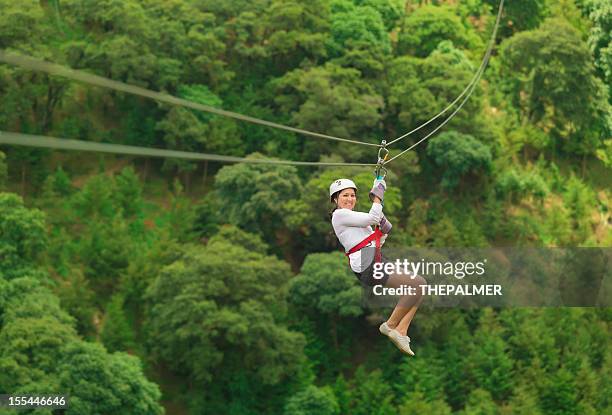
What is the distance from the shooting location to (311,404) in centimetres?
4978

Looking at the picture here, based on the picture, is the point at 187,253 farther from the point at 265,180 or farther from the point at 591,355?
the point at 591,355

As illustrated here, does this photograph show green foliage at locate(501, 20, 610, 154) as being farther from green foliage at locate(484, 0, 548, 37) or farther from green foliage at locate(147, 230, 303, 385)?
green foliage at locate(147, 230, 303, 385)

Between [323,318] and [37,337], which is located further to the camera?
[323,318]

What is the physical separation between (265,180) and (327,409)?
753cm

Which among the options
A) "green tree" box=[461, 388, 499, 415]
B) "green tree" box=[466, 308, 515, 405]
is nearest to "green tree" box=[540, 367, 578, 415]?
"green tree" box=[466, 308, 515, 405]

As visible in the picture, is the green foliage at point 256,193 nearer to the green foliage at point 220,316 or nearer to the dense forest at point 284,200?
the dense forest at point 284,200

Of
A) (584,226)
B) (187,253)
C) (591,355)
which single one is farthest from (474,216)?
(187,253)

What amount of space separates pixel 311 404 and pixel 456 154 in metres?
10.8

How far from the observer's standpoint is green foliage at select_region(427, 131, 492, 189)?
56.0 m

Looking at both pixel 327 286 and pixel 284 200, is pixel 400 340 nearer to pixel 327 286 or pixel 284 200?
pixel 327 286

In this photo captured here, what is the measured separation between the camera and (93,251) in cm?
5269

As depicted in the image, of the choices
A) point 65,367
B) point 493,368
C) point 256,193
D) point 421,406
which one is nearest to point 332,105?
point 256,193

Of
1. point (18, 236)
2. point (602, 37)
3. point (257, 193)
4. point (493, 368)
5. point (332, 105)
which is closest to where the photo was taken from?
point (18, 236)

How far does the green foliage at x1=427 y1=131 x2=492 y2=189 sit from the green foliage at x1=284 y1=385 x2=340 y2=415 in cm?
1023
